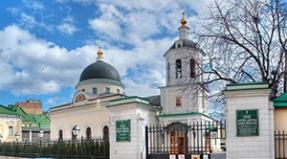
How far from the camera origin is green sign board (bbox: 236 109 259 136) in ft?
45.2

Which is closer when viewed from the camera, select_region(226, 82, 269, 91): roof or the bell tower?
select_region(226, 82, 269, 91): roof

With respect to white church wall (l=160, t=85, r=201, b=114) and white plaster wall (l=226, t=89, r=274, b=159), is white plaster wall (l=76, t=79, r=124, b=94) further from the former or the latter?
white plaster wall (l=226, t=89, r=274, b=159)

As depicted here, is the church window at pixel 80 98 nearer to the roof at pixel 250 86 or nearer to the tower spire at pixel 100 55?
the tower spire at pixel 100 55

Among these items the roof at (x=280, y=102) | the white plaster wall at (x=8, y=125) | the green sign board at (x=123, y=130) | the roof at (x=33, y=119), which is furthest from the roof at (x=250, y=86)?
the roof at (x=33, y=119)

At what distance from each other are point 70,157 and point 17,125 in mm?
42150

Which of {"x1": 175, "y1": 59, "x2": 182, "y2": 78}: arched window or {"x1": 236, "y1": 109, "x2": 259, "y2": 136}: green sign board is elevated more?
{"x1": 175, "y1": 59, "x2": 182, "y2": 78}: arched window

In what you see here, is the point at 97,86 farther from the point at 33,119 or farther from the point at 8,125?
the point at 33,119

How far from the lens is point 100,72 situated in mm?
54406

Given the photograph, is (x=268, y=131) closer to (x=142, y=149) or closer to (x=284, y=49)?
(x=142, y=149)

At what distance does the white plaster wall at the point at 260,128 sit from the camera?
1370cm

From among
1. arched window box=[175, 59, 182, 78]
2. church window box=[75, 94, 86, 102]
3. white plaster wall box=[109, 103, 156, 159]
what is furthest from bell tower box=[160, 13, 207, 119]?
white plaster wall box=[109, 103, 156, 159]

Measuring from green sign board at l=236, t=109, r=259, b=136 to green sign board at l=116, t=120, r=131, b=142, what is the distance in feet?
14.7

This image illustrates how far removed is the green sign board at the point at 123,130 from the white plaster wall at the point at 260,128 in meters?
4.13

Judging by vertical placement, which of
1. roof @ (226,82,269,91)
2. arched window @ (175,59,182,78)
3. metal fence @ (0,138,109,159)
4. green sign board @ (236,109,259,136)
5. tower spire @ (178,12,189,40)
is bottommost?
metal fence @ (0,138,109,159)
